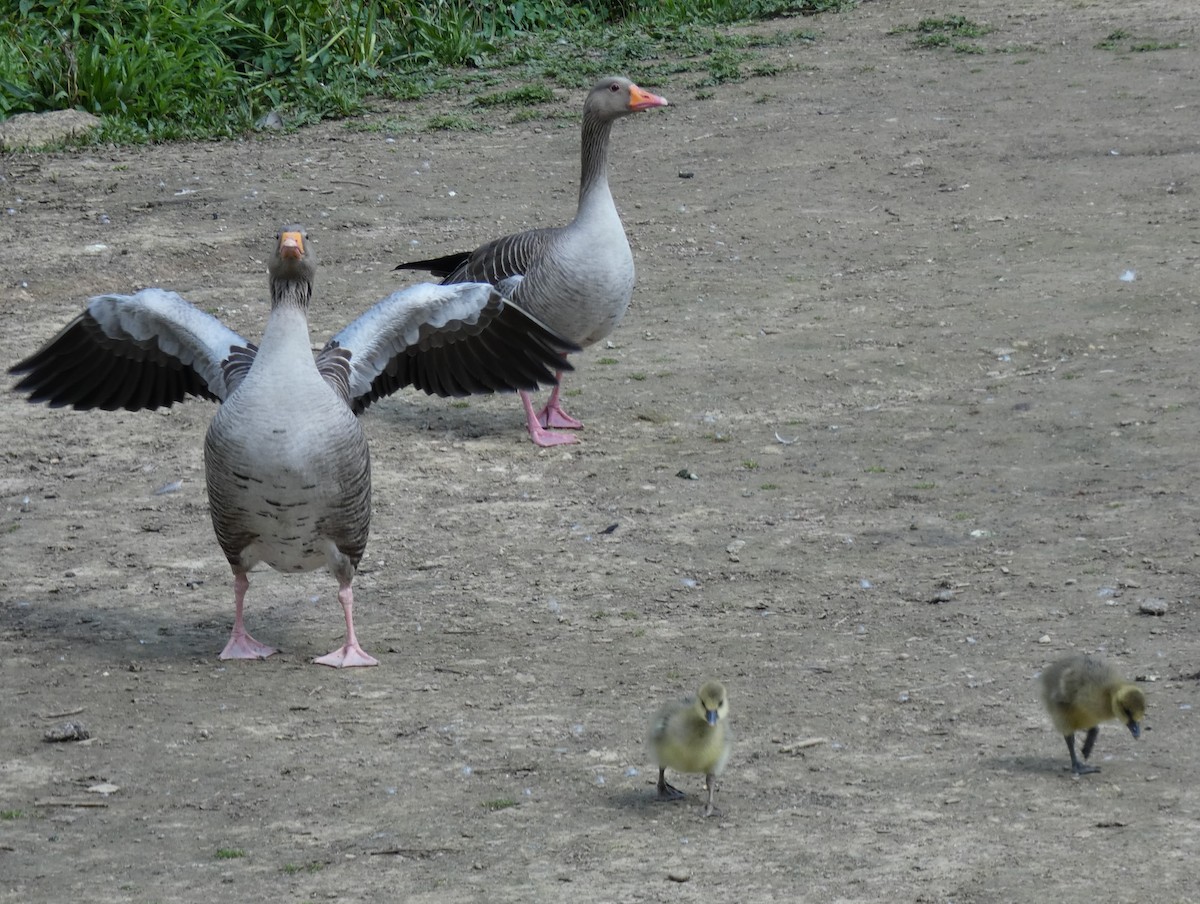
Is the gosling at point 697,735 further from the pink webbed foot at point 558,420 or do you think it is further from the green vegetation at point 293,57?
the green vegetation at point 293,57

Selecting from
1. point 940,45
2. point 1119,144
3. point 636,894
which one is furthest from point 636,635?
point 940,45

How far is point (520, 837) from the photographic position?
4348 millimetres

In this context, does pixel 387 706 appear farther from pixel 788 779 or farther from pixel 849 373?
pixel 849 373

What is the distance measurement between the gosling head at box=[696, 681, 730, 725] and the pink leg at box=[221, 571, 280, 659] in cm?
199

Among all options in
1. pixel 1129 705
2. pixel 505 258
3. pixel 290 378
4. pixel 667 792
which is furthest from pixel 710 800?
pixel 505 258

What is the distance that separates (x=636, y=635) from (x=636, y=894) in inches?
72.8

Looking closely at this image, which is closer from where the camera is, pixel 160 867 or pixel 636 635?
pixel 160 867

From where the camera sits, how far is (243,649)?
5.70 meters

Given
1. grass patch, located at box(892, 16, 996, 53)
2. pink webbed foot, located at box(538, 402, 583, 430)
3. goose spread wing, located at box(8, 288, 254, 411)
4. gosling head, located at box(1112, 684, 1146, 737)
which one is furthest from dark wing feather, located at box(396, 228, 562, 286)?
grass patch, located at box(892, 16, 996, 53)

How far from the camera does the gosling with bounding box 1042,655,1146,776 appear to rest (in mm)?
4387

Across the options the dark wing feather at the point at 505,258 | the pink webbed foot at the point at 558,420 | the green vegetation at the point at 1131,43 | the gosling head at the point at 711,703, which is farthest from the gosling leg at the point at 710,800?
the green vegetation at the point at 1131,43

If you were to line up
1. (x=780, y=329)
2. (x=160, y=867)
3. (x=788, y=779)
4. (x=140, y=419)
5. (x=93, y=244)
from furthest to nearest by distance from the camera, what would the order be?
(x=93, y=244) → (x=780, y=329) → (x=140, y=419) → (x=788, y=779) → (x=160, y=867)

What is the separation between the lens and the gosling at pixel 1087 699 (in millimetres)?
4387

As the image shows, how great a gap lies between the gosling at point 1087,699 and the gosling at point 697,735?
2.94 ft
